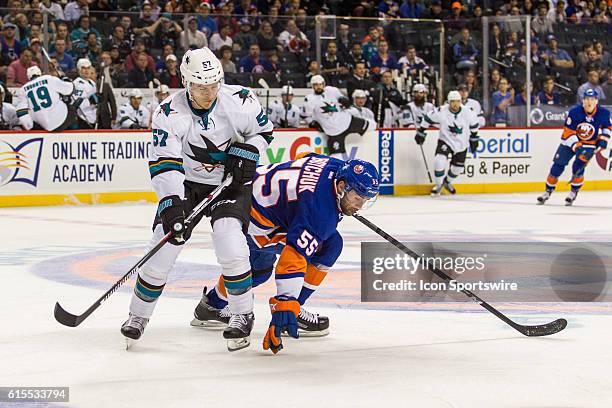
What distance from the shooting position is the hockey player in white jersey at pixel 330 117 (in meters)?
15.0

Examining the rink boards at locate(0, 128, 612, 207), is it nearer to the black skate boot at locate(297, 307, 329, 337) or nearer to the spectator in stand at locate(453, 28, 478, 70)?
the spectator in stand at locate(453, 28, 478, 70)

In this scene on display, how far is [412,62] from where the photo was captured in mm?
16062

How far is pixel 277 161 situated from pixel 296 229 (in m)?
9.70

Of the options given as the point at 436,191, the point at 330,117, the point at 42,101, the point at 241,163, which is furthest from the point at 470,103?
the point at 241,163

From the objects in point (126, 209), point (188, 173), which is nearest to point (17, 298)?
point (188, 173)

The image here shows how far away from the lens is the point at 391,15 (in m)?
18.2

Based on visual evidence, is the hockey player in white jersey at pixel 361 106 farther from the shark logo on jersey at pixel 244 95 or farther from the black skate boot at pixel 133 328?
the black skate boot at pixel 133 328

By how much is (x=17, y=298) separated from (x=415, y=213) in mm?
6749

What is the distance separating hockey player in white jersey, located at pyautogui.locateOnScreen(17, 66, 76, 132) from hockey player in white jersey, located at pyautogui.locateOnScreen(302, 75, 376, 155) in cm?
334

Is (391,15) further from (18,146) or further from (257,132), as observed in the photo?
(257,132)

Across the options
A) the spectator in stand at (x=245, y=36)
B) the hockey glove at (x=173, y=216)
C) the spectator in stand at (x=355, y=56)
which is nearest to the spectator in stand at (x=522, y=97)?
the spectator in stand at (x=355, y=56)

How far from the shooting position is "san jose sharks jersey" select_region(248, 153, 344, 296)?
15.4ft

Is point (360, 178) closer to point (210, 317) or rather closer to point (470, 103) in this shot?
point (210, 317)

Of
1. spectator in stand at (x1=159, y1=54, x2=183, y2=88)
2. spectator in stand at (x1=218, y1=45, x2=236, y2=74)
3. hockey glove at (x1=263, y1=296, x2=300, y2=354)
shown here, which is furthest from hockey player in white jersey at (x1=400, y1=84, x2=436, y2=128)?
hockey glove at (x1=263, y1=296, x2=300, y2=354)
